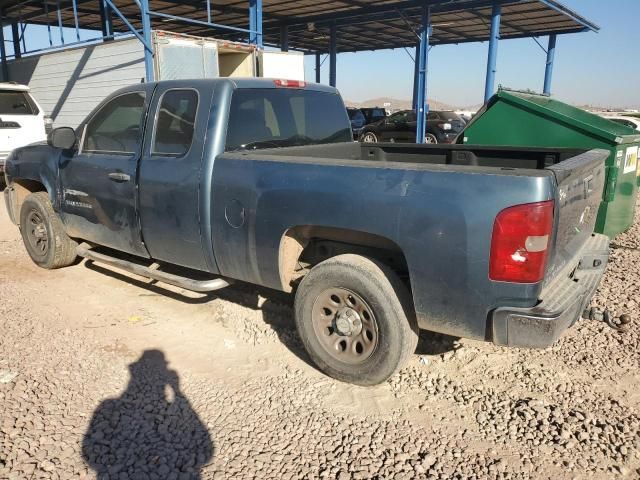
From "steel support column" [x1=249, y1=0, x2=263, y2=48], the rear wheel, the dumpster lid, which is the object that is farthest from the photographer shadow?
the rear wheel

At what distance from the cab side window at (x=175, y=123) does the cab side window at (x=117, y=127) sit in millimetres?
245

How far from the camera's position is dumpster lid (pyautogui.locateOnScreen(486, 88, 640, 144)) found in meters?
5.16

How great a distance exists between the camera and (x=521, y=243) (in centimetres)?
252

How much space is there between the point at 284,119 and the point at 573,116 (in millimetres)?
3366

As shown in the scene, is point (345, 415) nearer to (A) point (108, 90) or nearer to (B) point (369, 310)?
(B) point (369, 310)

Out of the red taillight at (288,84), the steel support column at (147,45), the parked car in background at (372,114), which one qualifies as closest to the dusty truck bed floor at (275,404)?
the red taillight at (288,84)

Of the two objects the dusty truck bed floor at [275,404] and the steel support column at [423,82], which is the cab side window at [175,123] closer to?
the dusty truck bed floor at [275,404]

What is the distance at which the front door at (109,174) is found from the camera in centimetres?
420

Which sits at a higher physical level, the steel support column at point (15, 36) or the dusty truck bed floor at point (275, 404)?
the steel support column at point (15, 36)

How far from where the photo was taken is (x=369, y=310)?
3115mm

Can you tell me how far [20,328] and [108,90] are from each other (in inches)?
347

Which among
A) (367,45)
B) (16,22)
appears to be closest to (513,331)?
(16,22)

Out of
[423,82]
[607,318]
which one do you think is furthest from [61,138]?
[423,82]

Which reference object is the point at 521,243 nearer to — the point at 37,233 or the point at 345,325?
the point at 345,325
